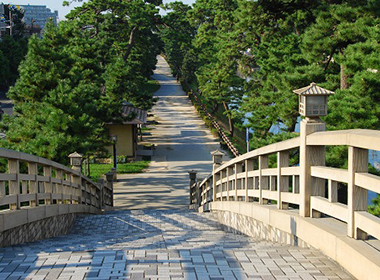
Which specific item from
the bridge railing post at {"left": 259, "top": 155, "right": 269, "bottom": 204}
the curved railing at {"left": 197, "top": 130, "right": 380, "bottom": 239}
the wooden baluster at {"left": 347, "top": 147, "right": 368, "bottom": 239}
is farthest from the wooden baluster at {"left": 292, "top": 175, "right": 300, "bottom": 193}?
the wooden baluster at {"left": 347, "top": 147, "right": 368, "bottom": 239}

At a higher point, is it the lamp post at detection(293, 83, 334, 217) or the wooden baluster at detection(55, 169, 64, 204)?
the lamp post at detection(293, 83, 334, 217)

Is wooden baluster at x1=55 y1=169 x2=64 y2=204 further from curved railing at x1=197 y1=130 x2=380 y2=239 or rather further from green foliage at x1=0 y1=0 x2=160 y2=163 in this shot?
green foliage at x1=0 y1=0 x2=160 y2=163

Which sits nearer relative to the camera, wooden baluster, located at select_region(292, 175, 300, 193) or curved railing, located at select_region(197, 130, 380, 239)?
curved railing, located at select_region(197, 130, 380, 239)

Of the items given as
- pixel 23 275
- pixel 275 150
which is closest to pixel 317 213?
pixel 275 150

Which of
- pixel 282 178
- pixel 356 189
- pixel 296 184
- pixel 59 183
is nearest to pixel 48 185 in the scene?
pixel 59 183

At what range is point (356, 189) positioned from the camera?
4.38 m

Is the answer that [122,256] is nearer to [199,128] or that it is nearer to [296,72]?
[296,72]

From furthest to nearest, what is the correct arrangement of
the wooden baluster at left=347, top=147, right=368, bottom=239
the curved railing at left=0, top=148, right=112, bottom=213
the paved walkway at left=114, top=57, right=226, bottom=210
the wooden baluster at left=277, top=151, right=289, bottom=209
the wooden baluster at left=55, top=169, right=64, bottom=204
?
1. the paved walkway at left=114, top=57, right=226, bottom=210
2. the wooden baluster at left=55, top=169, right=64, bottom=204
3. the curved railing at left=0, top=148, right=112, bottom=213
4. the wooden baluster at left=277, top=151, right=289, bottom=209
5. the wooden baluster at left=347, top=147, right=368, bottom=239

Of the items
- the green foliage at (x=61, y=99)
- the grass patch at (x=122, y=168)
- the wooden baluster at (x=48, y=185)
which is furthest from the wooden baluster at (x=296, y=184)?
the grass patch at (x=122, y=168)

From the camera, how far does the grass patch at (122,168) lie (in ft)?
90.8

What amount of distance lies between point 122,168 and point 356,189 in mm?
25030

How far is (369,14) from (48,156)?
382 inches

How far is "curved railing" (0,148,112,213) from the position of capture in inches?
272

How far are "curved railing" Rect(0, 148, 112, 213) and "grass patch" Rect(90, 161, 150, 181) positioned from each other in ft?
32.8
